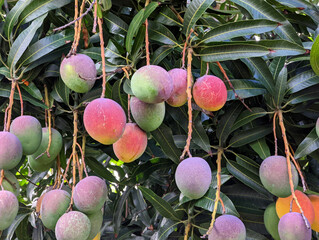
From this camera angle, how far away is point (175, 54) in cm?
130

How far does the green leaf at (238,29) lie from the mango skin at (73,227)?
0.51 meters

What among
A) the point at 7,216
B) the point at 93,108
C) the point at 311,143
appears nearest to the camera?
the point at 93,108

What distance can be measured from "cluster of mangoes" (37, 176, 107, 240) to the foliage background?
0.40 feet

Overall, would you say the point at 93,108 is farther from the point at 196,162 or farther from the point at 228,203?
the point at 228,203

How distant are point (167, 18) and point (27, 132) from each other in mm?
463

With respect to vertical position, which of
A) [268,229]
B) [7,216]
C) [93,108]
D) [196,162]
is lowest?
[268,229]

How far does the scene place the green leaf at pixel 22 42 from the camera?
44.5 inches

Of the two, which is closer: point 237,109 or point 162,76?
point 162,76

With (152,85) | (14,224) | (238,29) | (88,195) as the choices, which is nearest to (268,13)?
(238,29)

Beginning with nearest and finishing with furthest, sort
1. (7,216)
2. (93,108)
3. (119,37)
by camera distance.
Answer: (93,108), (7,216), (119,37)

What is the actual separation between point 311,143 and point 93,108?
1.84ft

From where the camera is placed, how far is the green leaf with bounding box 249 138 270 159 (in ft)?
3.83

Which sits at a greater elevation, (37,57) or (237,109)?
(37,57)

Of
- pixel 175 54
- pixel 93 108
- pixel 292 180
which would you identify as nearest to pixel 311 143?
pixel 292 180
